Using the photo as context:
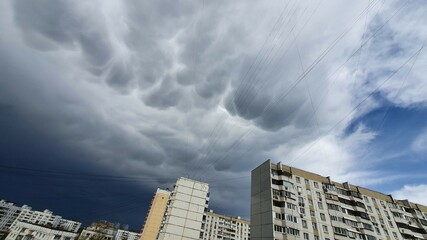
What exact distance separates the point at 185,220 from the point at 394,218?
56.7m

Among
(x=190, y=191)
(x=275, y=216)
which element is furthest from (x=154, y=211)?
(x=275, y=216)

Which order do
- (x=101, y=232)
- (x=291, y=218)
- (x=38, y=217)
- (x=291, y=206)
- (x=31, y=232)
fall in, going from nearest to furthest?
(x=291, y=218)
(x=291, y=206)
(x=31, y=232)
(x=101, y=232)
(x=38, y=217)

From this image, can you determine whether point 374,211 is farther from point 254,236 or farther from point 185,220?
point 185,220

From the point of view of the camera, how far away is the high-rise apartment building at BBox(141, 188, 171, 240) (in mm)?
105312

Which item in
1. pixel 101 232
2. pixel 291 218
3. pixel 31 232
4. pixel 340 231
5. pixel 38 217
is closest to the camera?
pixel 291 218

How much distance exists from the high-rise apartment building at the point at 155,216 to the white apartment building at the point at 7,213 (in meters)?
110

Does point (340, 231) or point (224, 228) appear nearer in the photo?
point (340, 231)

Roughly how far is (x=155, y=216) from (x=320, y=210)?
84.7 m

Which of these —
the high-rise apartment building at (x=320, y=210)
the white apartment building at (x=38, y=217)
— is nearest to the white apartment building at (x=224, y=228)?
the high-rise apartment building at (x=320, y=210)

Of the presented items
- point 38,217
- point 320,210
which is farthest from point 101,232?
point 320,210

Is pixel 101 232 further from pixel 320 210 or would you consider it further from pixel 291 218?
pixel 320 210

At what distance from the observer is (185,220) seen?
5716cm

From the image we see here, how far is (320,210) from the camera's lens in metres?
52.1

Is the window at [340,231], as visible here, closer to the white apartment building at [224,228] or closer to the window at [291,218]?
the window at [291,218]
